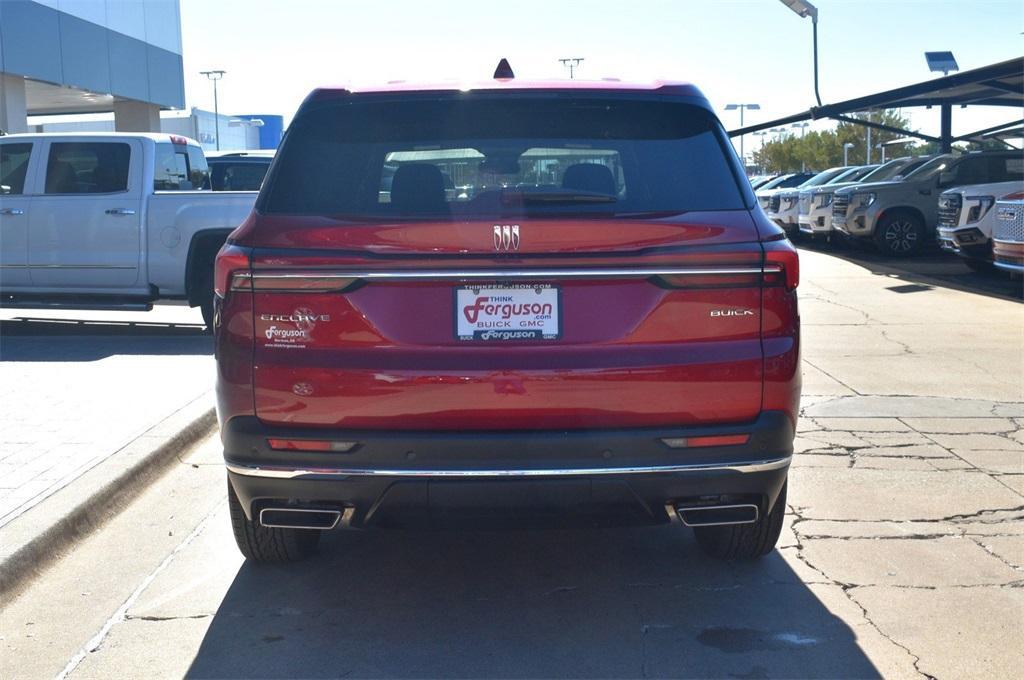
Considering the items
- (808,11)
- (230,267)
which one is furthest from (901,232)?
(230,267)

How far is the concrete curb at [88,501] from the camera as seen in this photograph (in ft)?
15.5

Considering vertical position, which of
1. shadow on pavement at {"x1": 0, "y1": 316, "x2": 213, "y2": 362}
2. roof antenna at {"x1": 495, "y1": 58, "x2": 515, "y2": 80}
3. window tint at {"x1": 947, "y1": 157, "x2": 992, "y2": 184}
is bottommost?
shadow on pavement at {"x1": 0, "y1": 316, "x2": 213, "y2": 362}

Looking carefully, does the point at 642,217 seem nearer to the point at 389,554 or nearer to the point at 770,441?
the point at 770,441

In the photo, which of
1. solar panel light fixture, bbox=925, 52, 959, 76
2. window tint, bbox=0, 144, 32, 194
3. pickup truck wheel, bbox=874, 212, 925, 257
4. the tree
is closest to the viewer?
window tint, bbox=0, 144, 32, 194

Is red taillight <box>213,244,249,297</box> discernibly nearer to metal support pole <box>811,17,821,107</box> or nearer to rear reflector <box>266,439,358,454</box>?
rear reflector <box>266,439,358,454</box>

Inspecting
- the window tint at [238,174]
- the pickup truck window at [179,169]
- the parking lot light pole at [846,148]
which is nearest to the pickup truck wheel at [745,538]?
the pickup truck window at [179,169]

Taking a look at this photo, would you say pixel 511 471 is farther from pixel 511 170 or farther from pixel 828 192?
pixel 828 192

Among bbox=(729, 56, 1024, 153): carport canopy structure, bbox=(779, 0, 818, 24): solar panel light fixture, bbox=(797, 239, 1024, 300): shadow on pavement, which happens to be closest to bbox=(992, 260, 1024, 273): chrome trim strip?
bbox=(797, 239, 1024, 300): shadow on pavement

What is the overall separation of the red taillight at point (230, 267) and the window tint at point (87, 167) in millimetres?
8342

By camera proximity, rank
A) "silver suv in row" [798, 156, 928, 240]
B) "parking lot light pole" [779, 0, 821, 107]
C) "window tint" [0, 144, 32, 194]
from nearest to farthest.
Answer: "window tint" [0, 144, 32, 194], "silver suv in row" [798, 156, 928, 240], "parking lot light pole" [779, 0, 821, 107]

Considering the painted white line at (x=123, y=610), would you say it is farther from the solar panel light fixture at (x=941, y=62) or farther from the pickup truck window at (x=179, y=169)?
the solar panel light fixture at (x=941, y=62)

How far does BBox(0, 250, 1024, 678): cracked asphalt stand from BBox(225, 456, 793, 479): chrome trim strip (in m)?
0.61

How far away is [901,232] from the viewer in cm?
2150

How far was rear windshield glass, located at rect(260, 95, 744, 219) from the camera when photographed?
3.91 m
